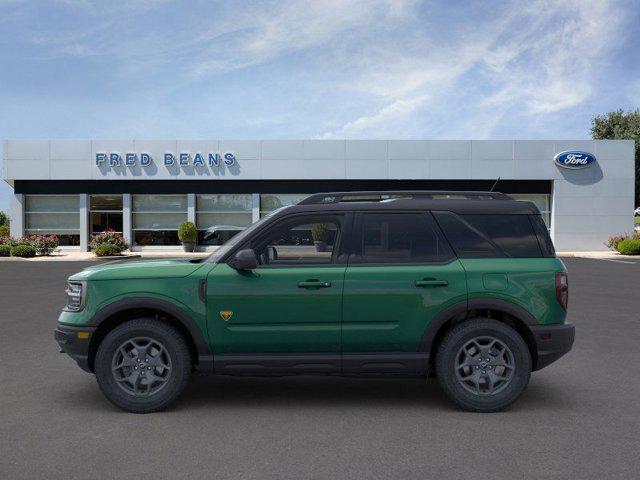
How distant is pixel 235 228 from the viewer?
36125 millimetres

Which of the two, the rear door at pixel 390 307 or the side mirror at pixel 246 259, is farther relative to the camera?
the rear door at pixel 390 307

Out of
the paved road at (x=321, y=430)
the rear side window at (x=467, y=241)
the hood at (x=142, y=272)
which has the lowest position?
the paved road at (x=321, y=430)

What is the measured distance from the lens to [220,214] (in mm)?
36344

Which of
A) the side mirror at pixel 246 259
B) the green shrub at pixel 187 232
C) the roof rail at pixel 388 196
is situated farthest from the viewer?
the green shrub at pixel 187 232

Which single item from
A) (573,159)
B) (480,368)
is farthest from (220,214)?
(480,368)

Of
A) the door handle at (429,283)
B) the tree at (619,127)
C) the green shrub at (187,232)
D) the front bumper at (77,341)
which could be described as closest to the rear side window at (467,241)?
the door handle at (429,283)

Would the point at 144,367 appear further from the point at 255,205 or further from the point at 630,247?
the point at 630,247

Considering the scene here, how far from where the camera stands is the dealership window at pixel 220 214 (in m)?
36.2

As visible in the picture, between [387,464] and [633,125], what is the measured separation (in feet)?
201

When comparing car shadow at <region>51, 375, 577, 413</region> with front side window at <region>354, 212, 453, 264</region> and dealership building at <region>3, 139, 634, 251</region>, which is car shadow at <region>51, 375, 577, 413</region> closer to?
front side window at <region>354, 212, 453, 264</region>

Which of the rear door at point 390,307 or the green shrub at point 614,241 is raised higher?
the green shrub at point 614,241

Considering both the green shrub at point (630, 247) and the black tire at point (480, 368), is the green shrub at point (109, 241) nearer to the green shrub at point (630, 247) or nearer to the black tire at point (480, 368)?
the green shrub at point (630, 247)

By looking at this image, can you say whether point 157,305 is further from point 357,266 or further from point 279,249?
point 357,266

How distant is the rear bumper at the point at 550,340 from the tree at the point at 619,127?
183ft
